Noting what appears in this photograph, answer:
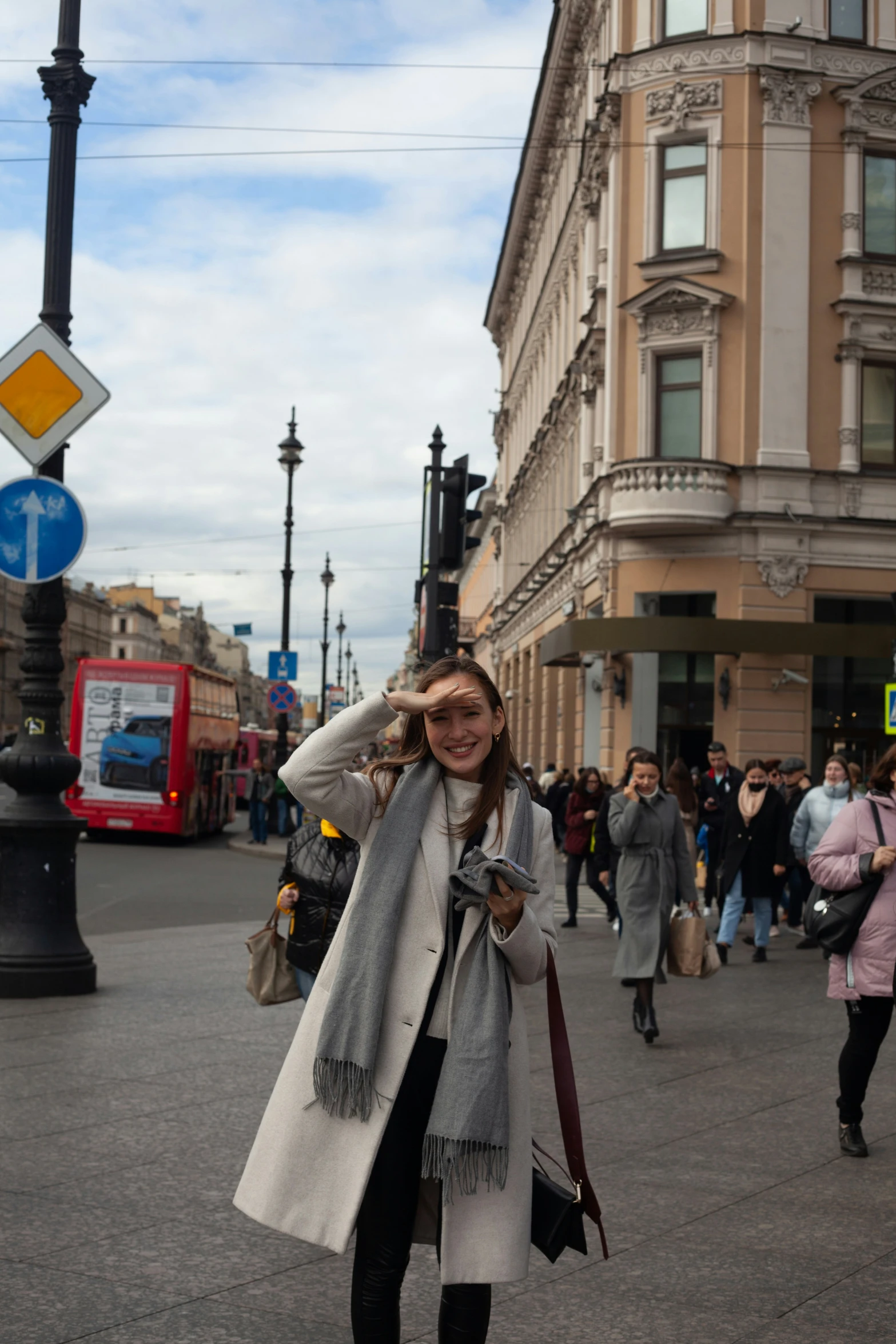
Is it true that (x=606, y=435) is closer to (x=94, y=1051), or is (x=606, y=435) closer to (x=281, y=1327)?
(x=94, y=1051)

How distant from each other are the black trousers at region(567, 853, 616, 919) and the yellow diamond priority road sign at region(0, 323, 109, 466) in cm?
893

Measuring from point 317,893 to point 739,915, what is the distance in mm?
8753

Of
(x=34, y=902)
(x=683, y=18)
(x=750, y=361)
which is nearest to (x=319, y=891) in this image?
(x=34, y=902)

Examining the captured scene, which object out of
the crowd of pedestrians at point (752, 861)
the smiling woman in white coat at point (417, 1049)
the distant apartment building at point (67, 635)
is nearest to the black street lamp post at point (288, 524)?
the crowd of pedestrians at point (752, 861)

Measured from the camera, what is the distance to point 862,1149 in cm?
676

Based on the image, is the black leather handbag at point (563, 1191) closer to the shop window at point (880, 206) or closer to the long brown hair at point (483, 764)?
the long brown hair at point (483, 764)

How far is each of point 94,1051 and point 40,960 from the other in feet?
6.20

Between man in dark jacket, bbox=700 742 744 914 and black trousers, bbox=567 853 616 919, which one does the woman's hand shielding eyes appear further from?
man in dark jacket, bbox=700 742 744 914

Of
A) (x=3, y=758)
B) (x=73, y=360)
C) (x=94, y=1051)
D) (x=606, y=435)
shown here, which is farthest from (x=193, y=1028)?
(x=606, y=435)

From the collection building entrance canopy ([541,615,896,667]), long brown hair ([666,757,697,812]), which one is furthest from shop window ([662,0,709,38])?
long brown hair ([666,757,697,812])

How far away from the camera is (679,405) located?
29.8m

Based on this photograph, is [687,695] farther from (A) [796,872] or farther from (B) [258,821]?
(A) [796,872]

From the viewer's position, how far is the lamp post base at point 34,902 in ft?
33.4

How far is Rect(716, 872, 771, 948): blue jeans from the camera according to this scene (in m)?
14.9
